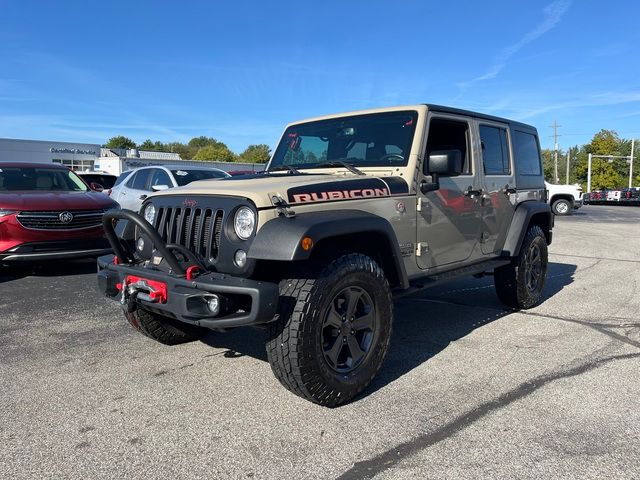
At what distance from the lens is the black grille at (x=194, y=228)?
322cm

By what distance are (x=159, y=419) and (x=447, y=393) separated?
1.79 meters

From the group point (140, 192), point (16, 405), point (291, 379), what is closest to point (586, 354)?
point (291, 379)

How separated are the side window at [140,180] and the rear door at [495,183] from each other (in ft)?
22.4

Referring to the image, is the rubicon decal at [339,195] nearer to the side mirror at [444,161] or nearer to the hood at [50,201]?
the side mirror at [444,161]

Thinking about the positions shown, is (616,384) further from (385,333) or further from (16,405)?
(16,405)

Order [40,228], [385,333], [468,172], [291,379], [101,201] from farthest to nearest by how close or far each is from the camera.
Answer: [101,201], [40,228], [468,172], [385,333], [291,379]

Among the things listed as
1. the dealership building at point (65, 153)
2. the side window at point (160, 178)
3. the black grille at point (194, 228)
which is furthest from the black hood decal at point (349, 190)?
the dealership building at point (65, 153)

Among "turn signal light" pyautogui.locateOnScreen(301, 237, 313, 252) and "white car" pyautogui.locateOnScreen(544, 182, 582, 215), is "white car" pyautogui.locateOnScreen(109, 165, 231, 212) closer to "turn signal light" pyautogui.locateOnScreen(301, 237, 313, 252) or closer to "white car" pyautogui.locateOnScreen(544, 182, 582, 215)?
"turn signal light" pyautogui.locateOnScreen(301, 237, 313, 252)

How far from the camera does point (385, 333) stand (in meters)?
3.43

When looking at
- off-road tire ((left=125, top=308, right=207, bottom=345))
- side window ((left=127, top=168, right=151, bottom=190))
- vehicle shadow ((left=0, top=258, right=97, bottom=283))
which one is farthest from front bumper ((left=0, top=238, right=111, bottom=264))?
off-road tire ((left=125, top=308, right=207, bottom=345))

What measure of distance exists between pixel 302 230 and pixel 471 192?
90.6 inches

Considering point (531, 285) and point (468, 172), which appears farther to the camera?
point (531, 285)

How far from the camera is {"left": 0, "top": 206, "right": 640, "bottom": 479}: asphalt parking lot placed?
2547 mm

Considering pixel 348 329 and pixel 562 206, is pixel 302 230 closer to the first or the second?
pixel 348 329
